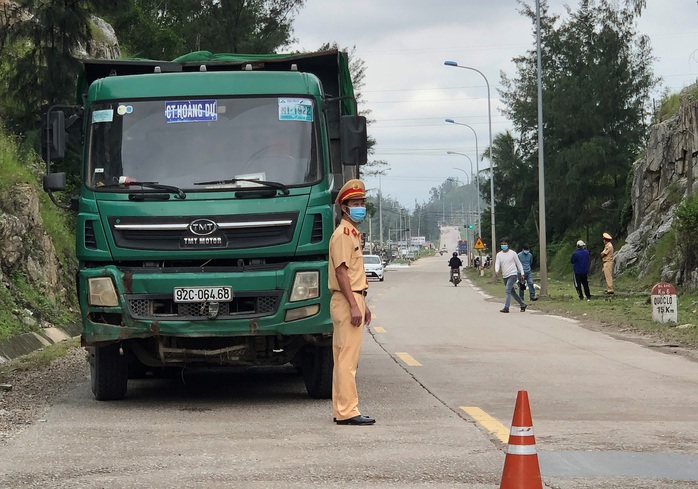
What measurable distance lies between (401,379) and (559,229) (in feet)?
181

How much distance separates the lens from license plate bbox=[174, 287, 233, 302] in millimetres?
10367

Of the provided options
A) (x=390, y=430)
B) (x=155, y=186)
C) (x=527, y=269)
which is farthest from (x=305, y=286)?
(x=527, y=269)

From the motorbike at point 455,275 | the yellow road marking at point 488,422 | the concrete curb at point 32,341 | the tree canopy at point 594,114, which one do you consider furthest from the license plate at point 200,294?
the tree canopy at point 594,114

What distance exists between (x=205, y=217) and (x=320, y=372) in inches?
73.4

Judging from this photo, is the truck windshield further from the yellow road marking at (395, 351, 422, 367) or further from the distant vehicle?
the distant vehicle

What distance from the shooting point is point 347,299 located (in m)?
9.58

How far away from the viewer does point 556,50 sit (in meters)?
64.5

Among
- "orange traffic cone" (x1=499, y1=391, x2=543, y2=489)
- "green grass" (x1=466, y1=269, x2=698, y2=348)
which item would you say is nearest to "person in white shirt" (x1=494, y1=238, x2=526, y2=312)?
"green grass" (x1=466, y1=269, x2=698, y2=348)

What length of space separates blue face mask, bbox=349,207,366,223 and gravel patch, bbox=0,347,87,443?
10.1 feet

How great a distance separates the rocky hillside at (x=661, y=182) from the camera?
125 ft

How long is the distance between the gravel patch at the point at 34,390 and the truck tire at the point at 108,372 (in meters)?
0.48

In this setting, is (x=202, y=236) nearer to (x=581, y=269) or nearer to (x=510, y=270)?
(x=510, y=270)

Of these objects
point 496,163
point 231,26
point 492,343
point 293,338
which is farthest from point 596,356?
point 496,163

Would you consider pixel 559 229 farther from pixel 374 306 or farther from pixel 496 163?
pixel 374 306
